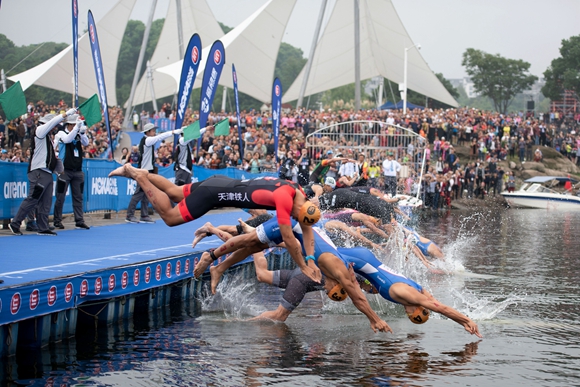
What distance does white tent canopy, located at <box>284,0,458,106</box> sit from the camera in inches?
2109

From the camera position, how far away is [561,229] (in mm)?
25406

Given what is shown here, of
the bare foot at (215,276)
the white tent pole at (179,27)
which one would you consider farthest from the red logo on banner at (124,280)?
the white tent pole at (179,27)

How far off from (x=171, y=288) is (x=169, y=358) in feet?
11.0

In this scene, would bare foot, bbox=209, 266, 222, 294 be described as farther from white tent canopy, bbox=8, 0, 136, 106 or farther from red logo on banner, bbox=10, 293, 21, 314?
white tent canopy, bbox=8, 0, 136, 106

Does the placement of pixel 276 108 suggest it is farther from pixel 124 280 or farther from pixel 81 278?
pixel 81 278

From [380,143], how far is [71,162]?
21.9m

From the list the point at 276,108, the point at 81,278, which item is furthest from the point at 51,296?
the point at 276,108

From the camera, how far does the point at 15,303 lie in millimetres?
7281

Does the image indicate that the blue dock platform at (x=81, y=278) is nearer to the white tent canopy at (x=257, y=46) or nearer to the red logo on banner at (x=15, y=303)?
the red logo on banner at (x=15, y=303)

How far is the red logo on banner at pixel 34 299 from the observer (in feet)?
24.6

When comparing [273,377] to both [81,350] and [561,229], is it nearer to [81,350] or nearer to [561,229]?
[81,350]

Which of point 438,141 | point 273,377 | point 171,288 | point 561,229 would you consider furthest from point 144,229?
point 438,141

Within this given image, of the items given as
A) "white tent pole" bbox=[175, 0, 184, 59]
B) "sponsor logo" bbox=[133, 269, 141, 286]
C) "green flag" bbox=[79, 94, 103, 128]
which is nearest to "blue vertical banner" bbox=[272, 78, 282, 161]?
"green flag" bbox=[79, 94, 103, 128]

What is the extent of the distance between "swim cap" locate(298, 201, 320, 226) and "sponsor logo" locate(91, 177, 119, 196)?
321 inches
